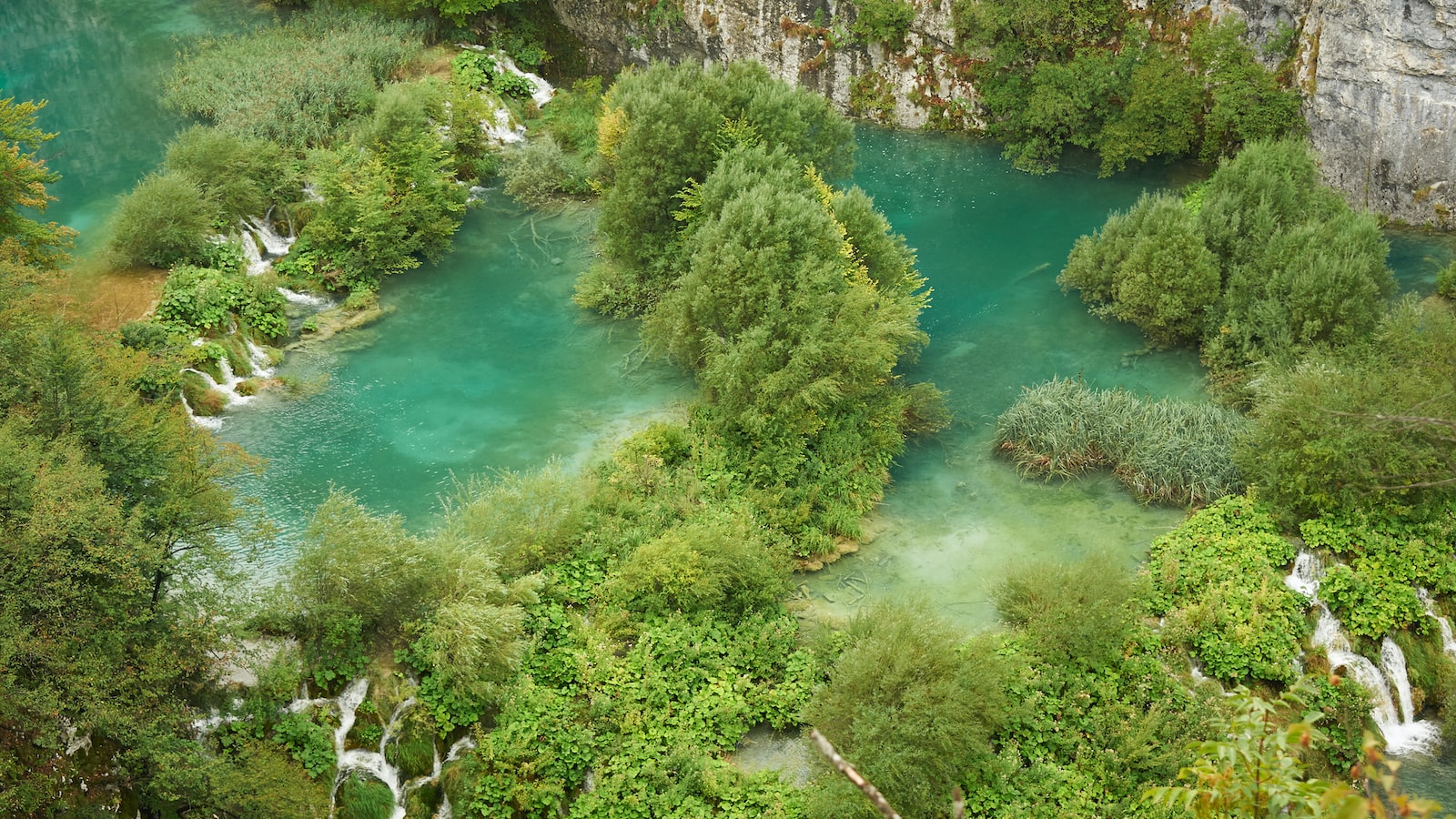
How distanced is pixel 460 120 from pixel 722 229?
12.5 m

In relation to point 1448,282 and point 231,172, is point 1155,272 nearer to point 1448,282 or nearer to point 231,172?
point 1448,282

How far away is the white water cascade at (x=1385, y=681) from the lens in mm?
17828

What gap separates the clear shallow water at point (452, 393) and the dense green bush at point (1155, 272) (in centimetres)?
921

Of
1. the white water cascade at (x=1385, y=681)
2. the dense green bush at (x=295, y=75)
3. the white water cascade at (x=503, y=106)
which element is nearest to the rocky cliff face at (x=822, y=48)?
the white water cascade at (x=503, y=106)

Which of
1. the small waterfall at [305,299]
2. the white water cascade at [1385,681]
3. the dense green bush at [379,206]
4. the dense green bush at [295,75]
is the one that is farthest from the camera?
the dense green bush at [295,75]

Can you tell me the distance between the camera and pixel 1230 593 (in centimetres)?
1866

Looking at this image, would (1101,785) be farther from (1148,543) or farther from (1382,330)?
(1382,330)

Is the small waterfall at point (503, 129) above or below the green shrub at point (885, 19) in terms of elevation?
below

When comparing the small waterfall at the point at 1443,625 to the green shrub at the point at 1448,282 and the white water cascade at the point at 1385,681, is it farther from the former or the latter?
the green shrub at the point at 1448,282

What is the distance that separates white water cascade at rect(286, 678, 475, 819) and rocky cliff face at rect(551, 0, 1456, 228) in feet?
49.8

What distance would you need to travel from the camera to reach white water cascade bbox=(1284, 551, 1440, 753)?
1783cm

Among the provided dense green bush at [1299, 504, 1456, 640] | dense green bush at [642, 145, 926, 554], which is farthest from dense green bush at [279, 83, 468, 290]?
dense green bush at [1299, 504, 1456, 640]

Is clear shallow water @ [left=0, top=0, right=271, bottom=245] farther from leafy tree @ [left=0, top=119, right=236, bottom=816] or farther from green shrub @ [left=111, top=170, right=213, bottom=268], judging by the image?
leafy tree @ [left=0, top=119, right=236, bottom=816]

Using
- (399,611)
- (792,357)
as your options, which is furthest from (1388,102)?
(399,611)
